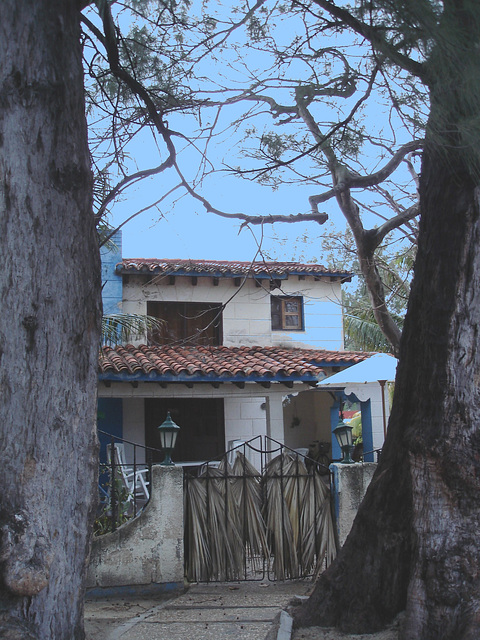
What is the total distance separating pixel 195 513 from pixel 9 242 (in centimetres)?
449

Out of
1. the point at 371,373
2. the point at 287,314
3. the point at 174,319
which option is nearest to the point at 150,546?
the point at 371,373

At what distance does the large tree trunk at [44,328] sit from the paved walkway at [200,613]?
2.33m

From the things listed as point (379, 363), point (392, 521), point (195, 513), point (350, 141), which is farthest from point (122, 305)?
point (392, 521)

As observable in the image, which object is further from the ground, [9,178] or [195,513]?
[9,178]

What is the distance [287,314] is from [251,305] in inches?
49.3

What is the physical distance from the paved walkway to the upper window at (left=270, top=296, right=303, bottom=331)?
403 inches

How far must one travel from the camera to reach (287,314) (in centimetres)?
1722

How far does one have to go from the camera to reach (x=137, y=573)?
6684mm

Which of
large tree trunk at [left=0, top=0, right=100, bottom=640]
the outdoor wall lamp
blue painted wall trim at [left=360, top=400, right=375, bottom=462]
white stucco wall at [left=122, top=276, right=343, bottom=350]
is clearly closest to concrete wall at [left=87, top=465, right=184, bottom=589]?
the outdoor wall lamp

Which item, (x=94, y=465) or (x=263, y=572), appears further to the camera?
(x=263, y=572)

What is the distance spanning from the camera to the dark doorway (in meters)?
14.3

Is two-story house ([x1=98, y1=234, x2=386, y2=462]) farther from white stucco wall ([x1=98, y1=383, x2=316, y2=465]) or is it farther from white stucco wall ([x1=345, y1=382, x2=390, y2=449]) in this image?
white stucco wall ([x1=345, y1=382, x2=390, y2=449])

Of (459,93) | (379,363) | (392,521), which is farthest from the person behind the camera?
(379,363)

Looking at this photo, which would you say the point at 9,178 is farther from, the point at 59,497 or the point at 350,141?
the point at 350,141
